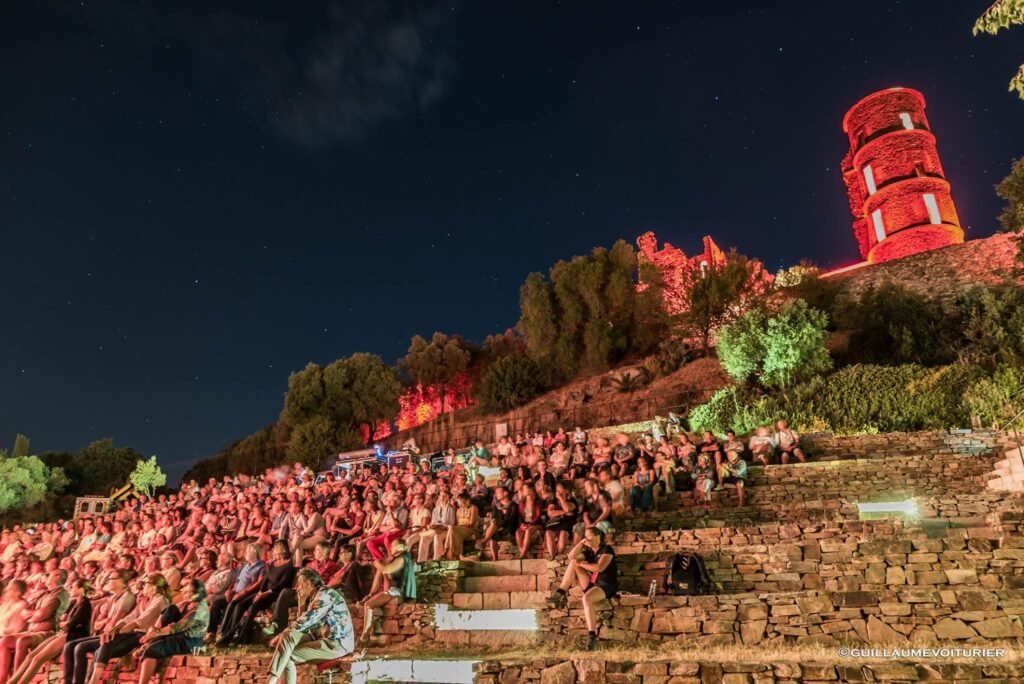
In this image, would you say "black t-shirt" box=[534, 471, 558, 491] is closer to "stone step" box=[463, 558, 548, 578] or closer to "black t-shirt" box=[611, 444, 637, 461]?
"stone step" box=[463, 558, 548, 578]

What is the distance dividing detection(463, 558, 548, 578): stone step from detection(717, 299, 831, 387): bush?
13174 millimetres

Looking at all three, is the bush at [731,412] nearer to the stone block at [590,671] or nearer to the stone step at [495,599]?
the stone step at [495,599]

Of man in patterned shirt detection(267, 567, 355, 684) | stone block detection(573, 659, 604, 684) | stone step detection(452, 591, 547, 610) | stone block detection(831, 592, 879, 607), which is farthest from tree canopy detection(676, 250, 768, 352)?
man in patterned shirt detection(267, 567, 355, 684)

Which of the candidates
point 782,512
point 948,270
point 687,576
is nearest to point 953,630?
point 687,576

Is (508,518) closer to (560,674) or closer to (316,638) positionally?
(560,674)

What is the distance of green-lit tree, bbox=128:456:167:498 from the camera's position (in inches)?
1225

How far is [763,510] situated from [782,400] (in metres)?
8.08

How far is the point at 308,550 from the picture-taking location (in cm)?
956

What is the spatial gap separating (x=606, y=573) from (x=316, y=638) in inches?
113

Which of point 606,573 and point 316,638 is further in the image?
point 606,573

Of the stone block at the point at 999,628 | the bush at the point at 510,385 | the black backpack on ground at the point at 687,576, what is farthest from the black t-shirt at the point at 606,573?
the bush at the point at 510,385

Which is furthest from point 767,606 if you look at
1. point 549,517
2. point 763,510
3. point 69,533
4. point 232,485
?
point 232,485

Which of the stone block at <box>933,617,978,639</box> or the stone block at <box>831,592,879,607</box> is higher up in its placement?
the stone block at <box>831,592,879,607</box>

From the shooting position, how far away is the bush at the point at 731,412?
618 inches
